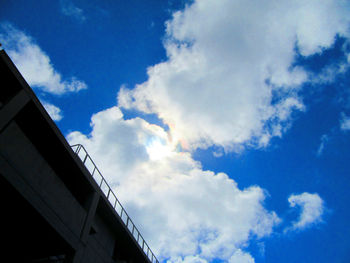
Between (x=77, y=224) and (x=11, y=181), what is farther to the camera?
(x=77, y=224)

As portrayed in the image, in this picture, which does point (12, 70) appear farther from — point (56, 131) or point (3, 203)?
point (3, 203)

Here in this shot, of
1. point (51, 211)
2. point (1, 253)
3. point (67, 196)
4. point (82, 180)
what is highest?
point (82, 180)

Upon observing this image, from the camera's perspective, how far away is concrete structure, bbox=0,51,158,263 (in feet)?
36.1

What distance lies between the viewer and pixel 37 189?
471 inches

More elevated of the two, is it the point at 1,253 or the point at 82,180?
the point at 82,180

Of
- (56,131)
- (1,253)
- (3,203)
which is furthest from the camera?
(56,131)

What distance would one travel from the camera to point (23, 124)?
44.8ft

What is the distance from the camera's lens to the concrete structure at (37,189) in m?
11.0

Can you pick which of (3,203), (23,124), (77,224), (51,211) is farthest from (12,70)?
(77,224)

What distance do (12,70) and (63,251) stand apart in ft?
32.8

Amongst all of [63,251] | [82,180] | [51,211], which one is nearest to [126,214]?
[82,180]

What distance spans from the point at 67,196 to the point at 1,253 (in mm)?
4274

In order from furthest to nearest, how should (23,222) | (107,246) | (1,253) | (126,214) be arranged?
1. (126,214)
2. (107,246)
3. (1,253)
4. (23,222)

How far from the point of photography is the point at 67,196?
1432 cm
